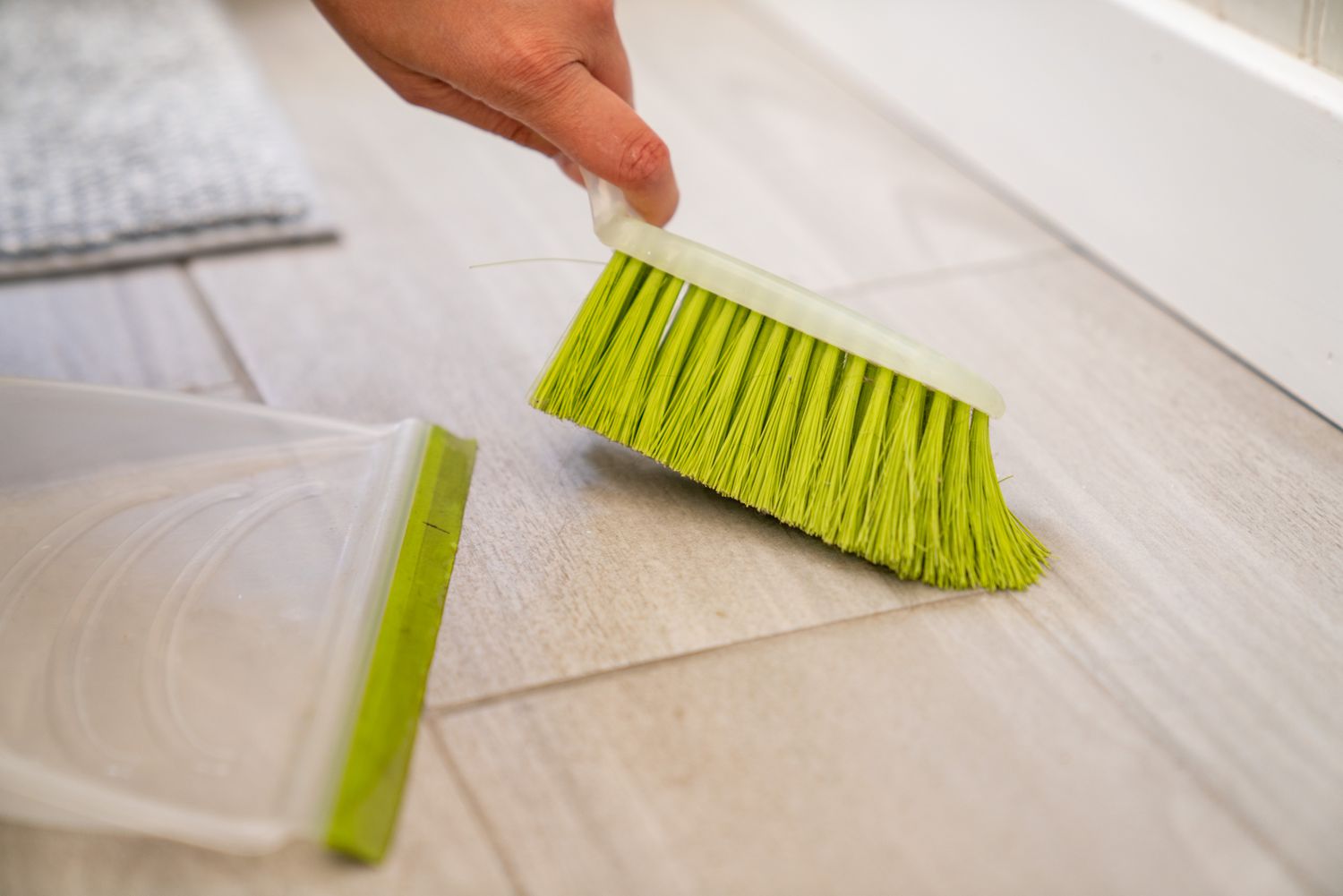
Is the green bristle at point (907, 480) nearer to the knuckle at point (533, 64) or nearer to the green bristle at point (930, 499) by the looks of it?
the green bristle at point (930, 499)

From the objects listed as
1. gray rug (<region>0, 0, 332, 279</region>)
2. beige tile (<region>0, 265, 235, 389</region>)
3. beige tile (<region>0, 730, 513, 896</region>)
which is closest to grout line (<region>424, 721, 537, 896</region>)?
beige tile (<region>0, 730, 513, 896</region>)

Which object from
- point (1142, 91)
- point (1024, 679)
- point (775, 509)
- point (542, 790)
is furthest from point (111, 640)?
point (1142, 91)

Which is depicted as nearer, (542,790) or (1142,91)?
(542,790)

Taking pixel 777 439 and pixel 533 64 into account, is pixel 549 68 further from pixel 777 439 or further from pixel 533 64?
pixel 777 439

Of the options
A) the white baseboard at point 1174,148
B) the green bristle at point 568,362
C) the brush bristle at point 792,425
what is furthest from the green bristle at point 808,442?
the white baseboard at point 1174,148

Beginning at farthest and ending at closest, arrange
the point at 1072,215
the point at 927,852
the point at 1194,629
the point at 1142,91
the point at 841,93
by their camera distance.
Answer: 1. the point at 841,93
2. the point at 1072,215
3. the point at 1142,91
4. the point at 1194,629
5. the point at 927,852

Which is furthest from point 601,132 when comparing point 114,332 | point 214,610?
point 114,332

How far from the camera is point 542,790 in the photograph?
572 millimetres

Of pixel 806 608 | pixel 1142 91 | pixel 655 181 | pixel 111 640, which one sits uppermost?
pixel 1142 91

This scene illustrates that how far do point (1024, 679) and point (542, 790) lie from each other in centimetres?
26

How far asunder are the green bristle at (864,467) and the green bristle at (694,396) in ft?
0.31

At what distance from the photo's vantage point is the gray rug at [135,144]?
1.05m

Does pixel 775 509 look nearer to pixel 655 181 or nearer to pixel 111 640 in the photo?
pixel 655 181

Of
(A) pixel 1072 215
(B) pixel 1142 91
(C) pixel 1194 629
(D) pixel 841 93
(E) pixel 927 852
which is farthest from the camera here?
(D) pixel 841 93
